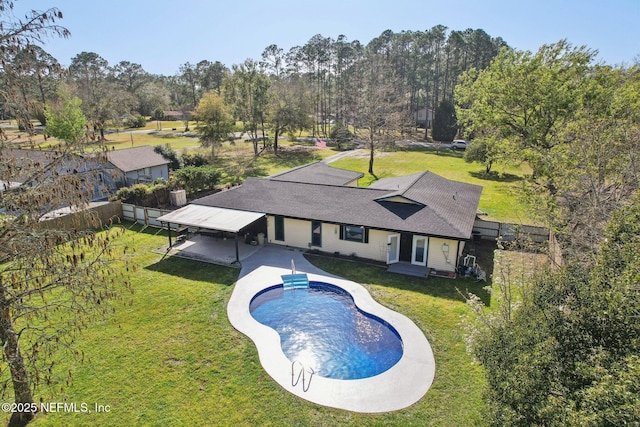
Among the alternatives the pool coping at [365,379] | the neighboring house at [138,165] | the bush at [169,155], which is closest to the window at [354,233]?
the pool coping at [365,379]

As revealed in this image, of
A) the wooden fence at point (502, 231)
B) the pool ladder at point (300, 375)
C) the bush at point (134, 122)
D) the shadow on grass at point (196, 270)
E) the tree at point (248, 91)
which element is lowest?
the pool ladder at point (300, 375)

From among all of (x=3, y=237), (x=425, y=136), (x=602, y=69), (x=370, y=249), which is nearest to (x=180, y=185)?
(x=370, y=249)

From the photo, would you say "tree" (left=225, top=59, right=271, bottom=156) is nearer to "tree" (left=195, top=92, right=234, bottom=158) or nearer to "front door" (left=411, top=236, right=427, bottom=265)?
"tree" (left=195, top=92, right=234, bottom=158)

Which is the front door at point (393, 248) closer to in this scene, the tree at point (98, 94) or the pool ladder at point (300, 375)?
the pool ladder at point (300, 375)

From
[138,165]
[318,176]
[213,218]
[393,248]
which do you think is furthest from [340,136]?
[393,248]

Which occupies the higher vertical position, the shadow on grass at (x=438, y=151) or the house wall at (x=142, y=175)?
the house wall at (x=142, y=175)

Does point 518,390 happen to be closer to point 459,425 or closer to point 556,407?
point 556,407

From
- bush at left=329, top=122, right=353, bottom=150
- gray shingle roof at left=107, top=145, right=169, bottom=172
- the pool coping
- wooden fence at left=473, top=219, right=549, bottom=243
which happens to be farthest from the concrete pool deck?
bush at left=329, top=122, right=353, bottom=150
